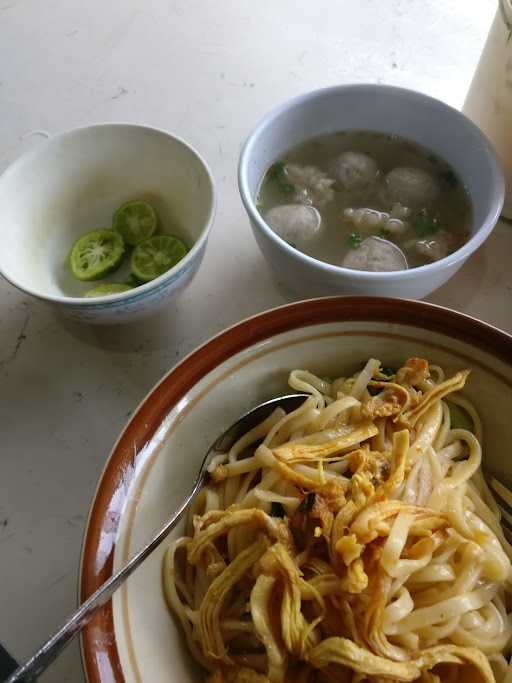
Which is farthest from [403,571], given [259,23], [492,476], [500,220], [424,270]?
[259,23]

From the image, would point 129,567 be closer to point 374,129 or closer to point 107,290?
point 107,290

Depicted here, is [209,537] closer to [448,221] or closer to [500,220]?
[448,221]

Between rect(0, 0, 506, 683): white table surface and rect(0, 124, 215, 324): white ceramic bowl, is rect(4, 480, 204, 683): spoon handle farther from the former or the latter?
rect(0, 124, 215, 324): white ceramic bowl

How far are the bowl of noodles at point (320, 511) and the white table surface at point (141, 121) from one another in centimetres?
22

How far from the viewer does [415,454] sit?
3.00 ft

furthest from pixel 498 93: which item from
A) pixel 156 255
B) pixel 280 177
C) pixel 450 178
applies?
pixel 156 255

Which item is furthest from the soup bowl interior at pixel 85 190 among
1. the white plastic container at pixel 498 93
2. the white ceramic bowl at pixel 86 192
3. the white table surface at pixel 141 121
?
the white plastic container at pixel 498 93

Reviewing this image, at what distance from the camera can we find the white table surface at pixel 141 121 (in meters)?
1.02

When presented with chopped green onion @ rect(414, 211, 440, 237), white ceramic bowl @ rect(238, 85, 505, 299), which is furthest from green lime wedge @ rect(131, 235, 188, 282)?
chopped green onion @ rect(414, 211, 440, 237)

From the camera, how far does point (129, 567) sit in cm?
78

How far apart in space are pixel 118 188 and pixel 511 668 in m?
1.12

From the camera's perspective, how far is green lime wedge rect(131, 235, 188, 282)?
1.19 m

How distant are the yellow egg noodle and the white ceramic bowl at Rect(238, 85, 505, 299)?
0.16 meters

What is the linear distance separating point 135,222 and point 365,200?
49 cm
